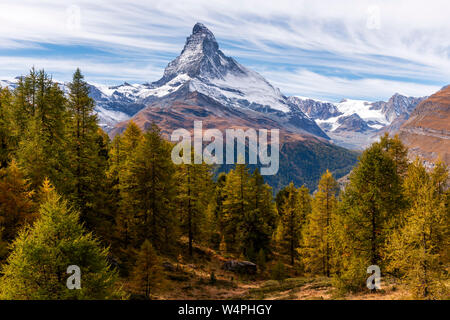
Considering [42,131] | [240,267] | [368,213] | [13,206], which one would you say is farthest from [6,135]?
[368,213]

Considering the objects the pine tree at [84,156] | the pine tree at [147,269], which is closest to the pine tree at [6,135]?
the pine tree at [84,156]

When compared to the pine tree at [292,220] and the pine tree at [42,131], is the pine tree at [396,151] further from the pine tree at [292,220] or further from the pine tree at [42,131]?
the pine tree at [42,131]

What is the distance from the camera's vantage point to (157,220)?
26.9 m

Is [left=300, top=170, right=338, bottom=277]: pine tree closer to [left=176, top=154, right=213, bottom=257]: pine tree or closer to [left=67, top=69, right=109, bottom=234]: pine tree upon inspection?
[left=176, top=154, right=213, bottom=257]: pine tree

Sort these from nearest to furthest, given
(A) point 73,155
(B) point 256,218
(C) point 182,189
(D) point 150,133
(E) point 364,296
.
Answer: (E) point 364,296 → (A) point 73,155 → (D) point 150,133 → (C) point 182,189 → (B) point 256,218

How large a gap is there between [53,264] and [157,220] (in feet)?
50.0

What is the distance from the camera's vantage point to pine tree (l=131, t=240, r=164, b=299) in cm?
2058

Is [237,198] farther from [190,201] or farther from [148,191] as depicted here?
[148,191]

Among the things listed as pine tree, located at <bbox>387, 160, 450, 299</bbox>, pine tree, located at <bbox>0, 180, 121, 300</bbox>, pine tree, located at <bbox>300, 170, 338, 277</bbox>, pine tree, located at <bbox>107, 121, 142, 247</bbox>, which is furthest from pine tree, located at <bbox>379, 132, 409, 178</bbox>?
pine tree, located at <bbox>0, 180, 121, 300</bbox>

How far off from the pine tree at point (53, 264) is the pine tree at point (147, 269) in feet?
25.1
